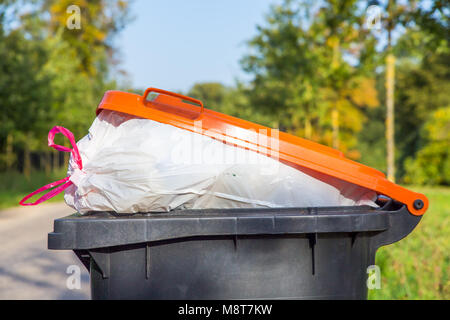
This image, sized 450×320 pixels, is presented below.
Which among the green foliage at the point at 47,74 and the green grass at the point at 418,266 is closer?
the green grass at the point at 418,266

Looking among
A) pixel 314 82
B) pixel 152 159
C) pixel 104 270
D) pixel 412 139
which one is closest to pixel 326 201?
pixel 152 159

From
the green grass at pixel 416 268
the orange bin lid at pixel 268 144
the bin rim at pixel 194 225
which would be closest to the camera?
the bin rim at pixel 194 225

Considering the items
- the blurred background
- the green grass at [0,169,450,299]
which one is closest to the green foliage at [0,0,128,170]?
the blurred background

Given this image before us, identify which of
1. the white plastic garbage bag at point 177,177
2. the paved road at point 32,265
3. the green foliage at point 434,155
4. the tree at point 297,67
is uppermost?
the tree at point 297,67

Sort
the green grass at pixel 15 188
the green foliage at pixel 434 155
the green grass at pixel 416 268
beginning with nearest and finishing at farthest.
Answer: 1. the green grass at pixel 416 268
2. the green grass at pixel 15 188
3. the green foliage at pixel 434 155

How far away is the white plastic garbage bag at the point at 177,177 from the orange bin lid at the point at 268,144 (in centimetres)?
4

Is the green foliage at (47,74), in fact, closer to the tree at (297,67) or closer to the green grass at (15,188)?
the green grass at (15,188)

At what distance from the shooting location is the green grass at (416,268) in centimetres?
482

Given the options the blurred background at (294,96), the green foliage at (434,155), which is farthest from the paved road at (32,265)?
the green foliage at (434,155)

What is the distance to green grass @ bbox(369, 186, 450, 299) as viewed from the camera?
15.8 ft

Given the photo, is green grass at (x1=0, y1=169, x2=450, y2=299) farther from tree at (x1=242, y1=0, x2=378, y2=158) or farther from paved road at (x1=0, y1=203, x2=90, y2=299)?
tree at (x1=242, y1=0, x2=378, y2=158)

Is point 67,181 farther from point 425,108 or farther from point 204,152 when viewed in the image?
point 425,108

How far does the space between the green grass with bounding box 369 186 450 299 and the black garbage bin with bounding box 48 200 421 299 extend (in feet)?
8.25

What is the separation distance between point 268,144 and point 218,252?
2.00 feet
